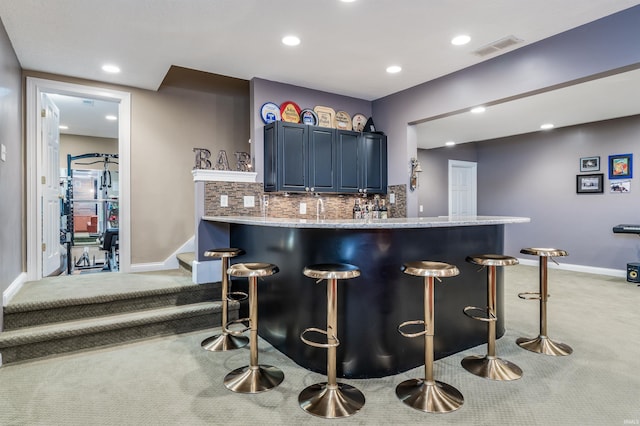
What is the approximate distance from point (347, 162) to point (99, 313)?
3.32 metres

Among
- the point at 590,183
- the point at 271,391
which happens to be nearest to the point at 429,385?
the point at 271,391

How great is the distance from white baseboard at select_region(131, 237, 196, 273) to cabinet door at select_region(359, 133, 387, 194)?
2526mm

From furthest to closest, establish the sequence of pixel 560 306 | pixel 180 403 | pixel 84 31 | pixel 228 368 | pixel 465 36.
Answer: pixel 560 306
pixel 465 36
pixel 84 31
pixel 228 368
pixel 180 403

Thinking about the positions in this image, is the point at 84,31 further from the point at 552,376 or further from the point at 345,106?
the point at 552,376

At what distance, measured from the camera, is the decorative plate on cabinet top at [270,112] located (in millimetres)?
4507

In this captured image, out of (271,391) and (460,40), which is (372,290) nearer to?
(271,391)

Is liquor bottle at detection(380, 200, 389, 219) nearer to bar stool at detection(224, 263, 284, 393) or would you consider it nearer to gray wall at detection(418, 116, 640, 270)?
gray wall at detection(418, 116, 640, 270)

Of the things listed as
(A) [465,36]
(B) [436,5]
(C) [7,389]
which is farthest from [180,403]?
(A) [465,36]

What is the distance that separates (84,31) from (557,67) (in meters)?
4.28

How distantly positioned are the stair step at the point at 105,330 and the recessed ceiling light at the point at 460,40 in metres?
3.34

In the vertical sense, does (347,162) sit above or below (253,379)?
above

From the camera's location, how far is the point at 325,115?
4988mm

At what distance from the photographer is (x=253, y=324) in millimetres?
2395

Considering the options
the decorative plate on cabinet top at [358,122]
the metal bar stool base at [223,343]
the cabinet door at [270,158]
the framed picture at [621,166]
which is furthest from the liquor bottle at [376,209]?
the framed picture at [621,166]
